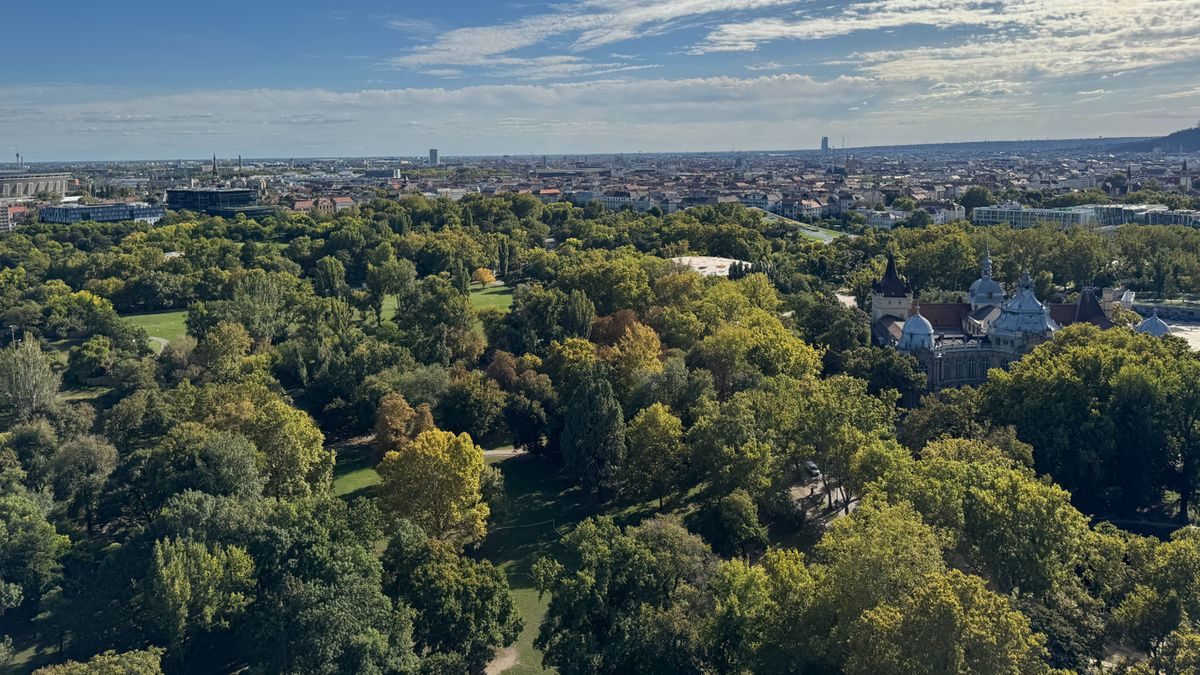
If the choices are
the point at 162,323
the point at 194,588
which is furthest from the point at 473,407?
the point at 162,323

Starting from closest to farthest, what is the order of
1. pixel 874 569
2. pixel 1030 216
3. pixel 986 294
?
pixel 874 569, pixel 986 294, pixel 1030 216

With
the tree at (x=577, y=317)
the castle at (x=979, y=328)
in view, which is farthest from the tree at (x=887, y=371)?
the tree at (x=577, y=317)

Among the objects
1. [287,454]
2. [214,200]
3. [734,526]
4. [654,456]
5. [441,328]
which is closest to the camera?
[734,526]

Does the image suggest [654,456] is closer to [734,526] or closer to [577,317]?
[734,526]

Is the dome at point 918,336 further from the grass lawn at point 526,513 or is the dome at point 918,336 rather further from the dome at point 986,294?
the grass lawn at point 526,513

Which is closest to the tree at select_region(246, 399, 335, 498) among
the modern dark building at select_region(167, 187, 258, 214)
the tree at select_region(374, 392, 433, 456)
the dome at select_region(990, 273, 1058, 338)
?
the tree at select_region(374, 392, 433, 456)

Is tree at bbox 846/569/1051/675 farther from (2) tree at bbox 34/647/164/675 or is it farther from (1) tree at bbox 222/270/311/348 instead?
(1) tree at bbox 222/270/311/348

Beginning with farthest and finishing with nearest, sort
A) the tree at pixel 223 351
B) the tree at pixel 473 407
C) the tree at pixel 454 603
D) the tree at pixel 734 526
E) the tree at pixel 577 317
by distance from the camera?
the tree at pixel 577 317
the tree at pixel 223 351
the tree at pixel 473 407
the tree at pixel 734 526
the tree at pixel 454 603
